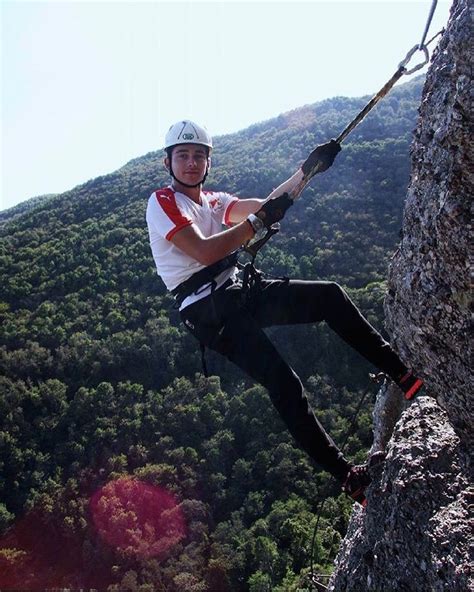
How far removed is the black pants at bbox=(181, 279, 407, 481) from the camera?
325 centimetres

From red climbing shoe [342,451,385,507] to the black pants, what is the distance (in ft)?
0.25

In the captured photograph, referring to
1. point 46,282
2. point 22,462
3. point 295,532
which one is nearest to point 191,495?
point 295,532

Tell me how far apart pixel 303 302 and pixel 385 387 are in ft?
4.83

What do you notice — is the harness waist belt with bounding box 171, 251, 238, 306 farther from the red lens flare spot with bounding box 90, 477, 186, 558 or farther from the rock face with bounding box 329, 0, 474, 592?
the red lens flare spot with bounding box 90, 477, 186, 558

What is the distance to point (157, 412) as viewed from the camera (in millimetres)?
47688

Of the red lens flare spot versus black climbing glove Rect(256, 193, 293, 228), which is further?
the red lens flare spot

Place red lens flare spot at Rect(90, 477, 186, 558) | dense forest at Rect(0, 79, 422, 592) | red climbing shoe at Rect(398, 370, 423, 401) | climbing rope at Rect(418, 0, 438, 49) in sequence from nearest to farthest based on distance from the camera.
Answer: climbing rope at Rect(418, 0, 438, 49) → red climbing shoe at Rect(398, 370, 423, 401) → dense forest at Rect(0, 79, 422, 592) → red lens flare spot at Rect(90, 477, 186, 558)

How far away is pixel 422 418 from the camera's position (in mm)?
3398

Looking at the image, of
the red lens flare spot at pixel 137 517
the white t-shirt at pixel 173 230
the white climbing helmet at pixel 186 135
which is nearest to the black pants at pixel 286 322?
the white t-shirt at pixel 173 230

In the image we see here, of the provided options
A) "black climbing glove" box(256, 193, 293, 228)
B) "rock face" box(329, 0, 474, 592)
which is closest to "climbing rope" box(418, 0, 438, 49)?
"rock face" box(329, 0, 474, 592)

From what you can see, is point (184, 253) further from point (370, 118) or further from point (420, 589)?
point (370, 118)

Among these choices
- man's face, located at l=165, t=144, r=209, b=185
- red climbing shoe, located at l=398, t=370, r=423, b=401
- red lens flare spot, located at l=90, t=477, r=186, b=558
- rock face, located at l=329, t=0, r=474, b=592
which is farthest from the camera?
red lens flare spot, located at l=90, t=477, r=186, b=558

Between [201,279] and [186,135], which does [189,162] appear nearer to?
[186,135]

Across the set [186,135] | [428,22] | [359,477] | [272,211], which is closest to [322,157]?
[272,211]
